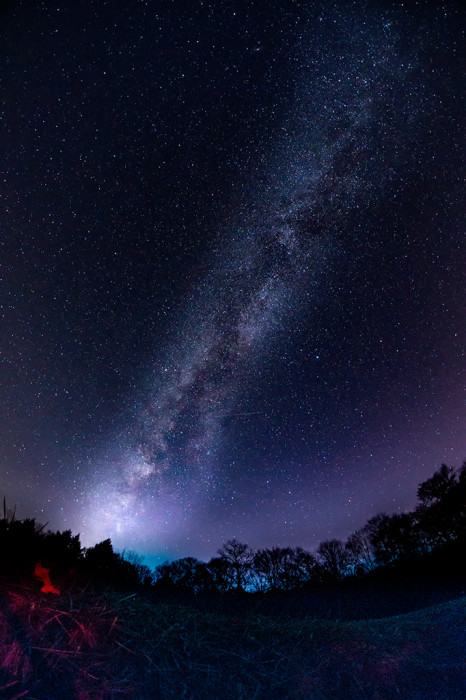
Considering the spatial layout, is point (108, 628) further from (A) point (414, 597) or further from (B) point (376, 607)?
(A) point (414, 597)

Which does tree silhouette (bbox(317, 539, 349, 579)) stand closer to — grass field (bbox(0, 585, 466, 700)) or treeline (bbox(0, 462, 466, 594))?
treeline (bbox(0, 462, 466, 594))

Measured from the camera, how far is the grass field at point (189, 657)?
276cm

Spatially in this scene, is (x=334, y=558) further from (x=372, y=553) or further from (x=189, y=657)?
(x=189, y=657)

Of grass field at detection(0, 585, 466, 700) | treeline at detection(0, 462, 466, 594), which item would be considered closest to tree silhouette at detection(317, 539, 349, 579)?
treeline at detection(0, 462, 466, 594)

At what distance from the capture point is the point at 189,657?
133 inches

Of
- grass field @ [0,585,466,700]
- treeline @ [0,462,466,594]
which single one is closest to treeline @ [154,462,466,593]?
treeline @ [0,462,466,594]

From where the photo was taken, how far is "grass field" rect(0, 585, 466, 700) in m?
2.76

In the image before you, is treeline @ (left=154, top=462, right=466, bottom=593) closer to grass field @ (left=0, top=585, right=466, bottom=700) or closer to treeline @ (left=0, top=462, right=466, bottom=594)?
treeline @ (left=0, top=462, right=466, bottom=594)

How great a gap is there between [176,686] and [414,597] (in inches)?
560

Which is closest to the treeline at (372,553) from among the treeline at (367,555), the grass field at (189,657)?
the treeline at (367,555)

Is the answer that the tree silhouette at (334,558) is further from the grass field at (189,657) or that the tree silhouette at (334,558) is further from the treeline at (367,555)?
the grass field at (189,657)

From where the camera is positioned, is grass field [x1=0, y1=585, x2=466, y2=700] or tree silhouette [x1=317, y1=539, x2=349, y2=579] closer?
grass field [x1=0, y1=585, x2=466, y2=700]

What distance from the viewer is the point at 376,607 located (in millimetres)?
12469

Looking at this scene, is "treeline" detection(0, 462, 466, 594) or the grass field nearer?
the grass field
